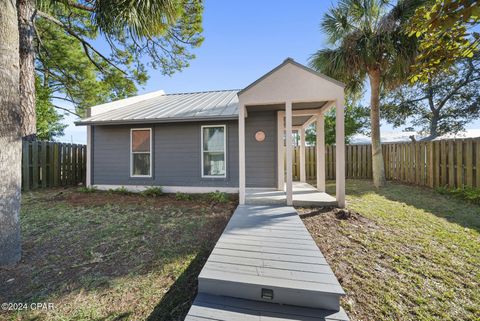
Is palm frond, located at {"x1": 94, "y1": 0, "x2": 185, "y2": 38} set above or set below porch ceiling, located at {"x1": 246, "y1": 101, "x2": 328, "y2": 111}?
above

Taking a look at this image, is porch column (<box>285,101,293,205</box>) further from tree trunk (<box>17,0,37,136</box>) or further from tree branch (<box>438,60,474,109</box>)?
tree branch (<box>438,60,474,109</box>)

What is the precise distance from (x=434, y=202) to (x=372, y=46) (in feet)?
17.2

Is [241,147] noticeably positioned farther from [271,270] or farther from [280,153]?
[271,270]

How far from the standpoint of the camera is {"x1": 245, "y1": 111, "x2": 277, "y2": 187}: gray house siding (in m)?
6.68

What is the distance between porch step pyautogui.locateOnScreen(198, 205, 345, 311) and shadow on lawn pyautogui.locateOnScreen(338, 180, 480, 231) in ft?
12.9

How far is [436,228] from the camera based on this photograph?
395cm

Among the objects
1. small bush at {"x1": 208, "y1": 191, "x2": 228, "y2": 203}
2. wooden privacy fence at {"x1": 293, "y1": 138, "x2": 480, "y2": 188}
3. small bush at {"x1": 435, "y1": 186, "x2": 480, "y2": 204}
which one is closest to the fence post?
small bush at {"x1": 208, "y1": 191, "x2": 228, "y2": 203}

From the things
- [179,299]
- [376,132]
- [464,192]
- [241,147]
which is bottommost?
[179,299]

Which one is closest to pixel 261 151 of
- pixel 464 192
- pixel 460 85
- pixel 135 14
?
pixel 135 14

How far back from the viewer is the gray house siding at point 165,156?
6801 millimetres

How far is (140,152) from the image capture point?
24.5ft

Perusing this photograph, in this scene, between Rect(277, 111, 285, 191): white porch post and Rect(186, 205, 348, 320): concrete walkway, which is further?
Rect(277, 111, 285, 191): white porch post

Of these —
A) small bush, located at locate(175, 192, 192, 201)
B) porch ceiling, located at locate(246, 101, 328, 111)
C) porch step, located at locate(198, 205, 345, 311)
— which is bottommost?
porch step, located at locate(198, 205, 345, 311)

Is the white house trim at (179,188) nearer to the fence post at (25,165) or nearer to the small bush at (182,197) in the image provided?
the small bush at (182,197)
